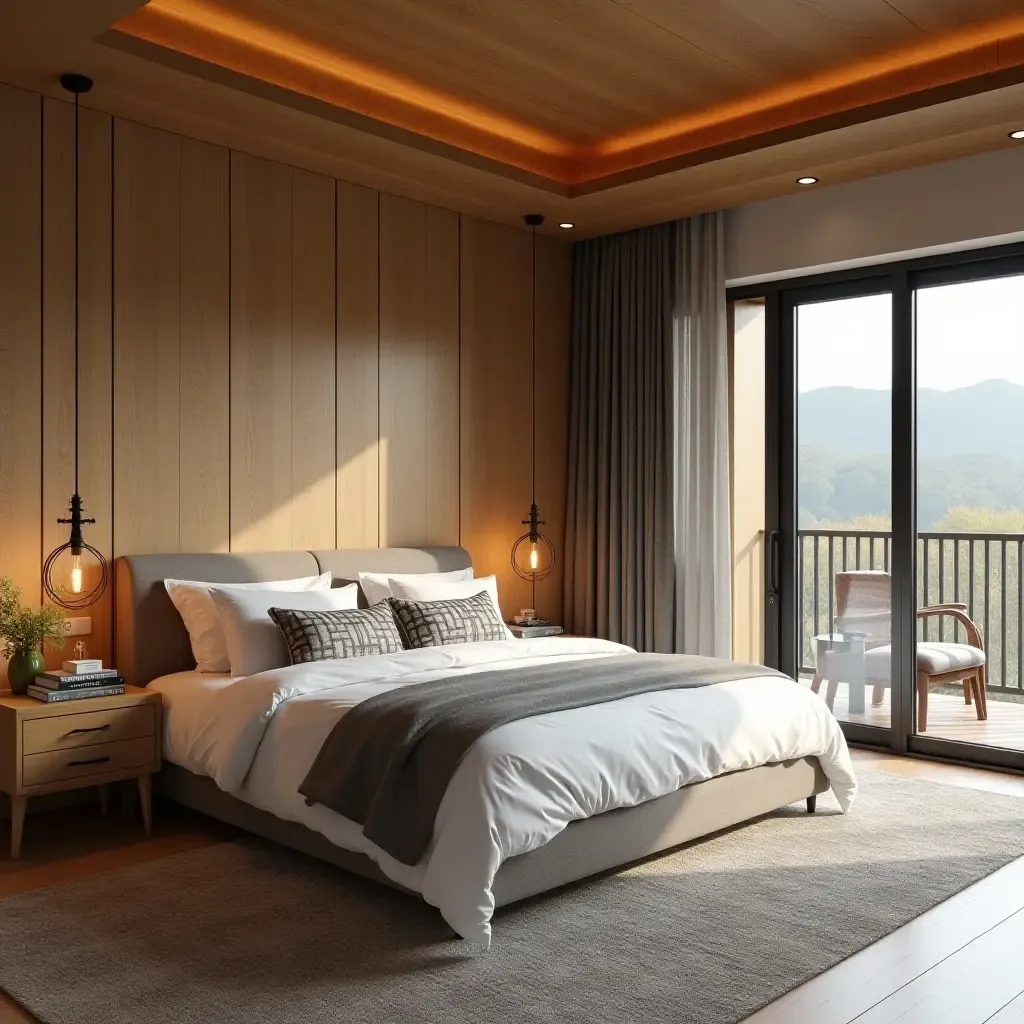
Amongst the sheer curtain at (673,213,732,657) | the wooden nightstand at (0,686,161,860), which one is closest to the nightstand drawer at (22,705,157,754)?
the wooden nightstand at (0,686,161,860)

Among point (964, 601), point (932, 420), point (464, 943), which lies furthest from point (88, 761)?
point (932, 420)

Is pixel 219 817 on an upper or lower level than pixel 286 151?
lower

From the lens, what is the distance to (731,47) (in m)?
4.26

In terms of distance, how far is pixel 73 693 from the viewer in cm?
389

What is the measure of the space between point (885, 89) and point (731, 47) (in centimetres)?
73

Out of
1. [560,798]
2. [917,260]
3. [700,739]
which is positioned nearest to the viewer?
[560,798]

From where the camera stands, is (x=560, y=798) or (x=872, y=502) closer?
(x=560, y=798)

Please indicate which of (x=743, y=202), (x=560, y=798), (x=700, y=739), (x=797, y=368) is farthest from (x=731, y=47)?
(x=560, y=798)

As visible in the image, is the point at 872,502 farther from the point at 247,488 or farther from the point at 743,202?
the point at 247,488

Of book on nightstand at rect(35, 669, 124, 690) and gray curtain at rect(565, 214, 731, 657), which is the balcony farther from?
book on nightstand at rect(35, 669, 124, 690)

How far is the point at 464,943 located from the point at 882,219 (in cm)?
387

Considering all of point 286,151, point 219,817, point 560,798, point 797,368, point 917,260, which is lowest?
point 219,817

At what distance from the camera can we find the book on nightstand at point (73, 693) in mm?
3842

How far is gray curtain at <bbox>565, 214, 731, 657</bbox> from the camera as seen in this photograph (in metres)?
5.79
